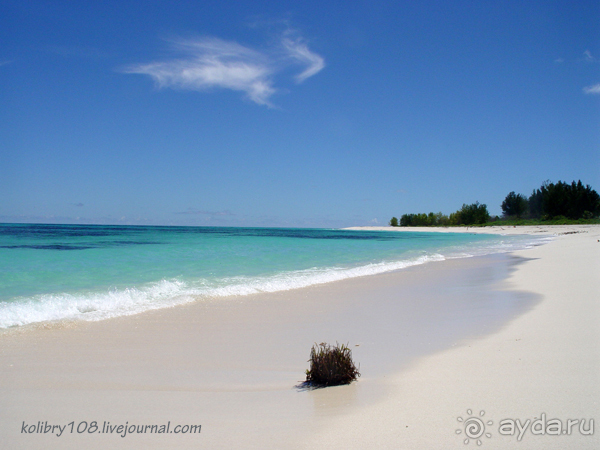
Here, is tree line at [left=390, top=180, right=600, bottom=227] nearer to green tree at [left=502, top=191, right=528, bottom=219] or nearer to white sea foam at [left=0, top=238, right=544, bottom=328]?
green tree at [left=502, top=191, right=528, bottom=219]

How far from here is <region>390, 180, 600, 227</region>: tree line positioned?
84.6 m

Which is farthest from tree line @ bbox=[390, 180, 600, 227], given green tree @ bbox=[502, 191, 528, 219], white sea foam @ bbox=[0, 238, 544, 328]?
white sea foam @ bbox=[0, 238, 544, 328]

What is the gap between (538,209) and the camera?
102m

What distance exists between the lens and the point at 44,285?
1107 cm

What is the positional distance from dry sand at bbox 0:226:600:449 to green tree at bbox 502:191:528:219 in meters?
113

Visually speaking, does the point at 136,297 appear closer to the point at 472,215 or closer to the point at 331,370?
the point at 331,370

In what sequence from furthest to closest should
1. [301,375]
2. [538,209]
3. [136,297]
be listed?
[538,209] < [136,297] < [301,375]

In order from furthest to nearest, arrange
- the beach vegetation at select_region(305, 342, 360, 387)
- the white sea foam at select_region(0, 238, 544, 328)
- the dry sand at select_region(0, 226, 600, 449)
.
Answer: the white sea foam at select_region(0, 238, 544, 328), the beach vegetation at select_region(305, 342, 360, 387), the dry sand at select_region(0, 226, 600, 449)

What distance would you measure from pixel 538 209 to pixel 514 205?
6631 mm

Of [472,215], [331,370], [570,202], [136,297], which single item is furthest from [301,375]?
[472,215]

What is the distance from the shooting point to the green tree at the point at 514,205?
4151 inches

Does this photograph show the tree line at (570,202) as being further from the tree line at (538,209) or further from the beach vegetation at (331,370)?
the beach vegetation at (331,370)

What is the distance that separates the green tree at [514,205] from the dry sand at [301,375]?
113 meters

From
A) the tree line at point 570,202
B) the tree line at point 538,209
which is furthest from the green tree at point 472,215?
the tree line at point 570,202
